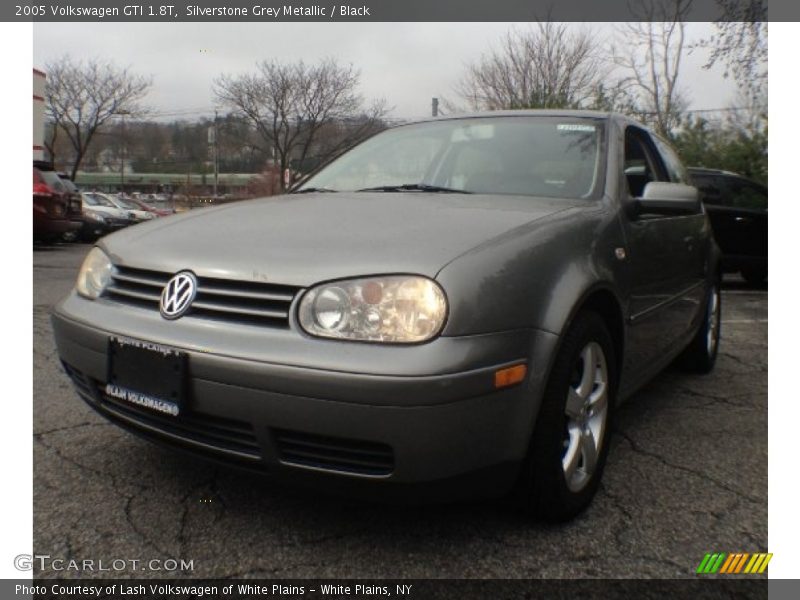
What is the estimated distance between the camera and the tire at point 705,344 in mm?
3916

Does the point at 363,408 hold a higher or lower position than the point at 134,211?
lower

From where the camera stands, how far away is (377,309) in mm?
1665

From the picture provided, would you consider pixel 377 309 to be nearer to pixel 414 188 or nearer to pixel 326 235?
pixel 326 235

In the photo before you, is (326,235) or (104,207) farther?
(104,207)

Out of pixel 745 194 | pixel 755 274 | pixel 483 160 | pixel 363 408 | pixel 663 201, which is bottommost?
pixel 363 408

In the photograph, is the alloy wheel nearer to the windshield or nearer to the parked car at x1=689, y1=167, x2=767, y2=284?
the windshield

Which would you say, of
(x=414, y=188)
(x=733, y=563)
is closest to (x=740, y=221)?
(x=414, y=188)

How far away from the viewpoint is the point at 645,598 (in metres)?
1.71

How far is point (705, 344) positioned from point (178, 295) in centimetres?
327

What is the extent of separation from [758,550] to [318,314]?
4.99 feet

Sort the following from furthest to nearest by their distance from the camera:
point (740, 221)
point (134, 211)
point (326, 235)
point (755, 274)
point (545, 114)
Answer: point (134, 211) < point (755, 274) < point (740, 221) < point (545, 114) < point (326, 235)

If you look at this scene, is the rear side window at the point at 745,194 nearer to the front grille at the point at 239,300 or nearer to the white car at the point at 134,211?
the front grille at the point at 239,300

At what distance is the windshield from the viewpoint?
2639 mm

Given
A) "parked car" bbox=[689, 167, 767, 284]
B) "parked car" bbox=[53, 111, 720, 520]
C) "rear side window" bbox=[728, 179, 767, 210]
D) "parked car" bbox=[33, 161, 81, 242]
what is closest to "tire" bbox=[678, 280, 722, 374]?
"parked car" bbox=[53, 111, 720, 520]
